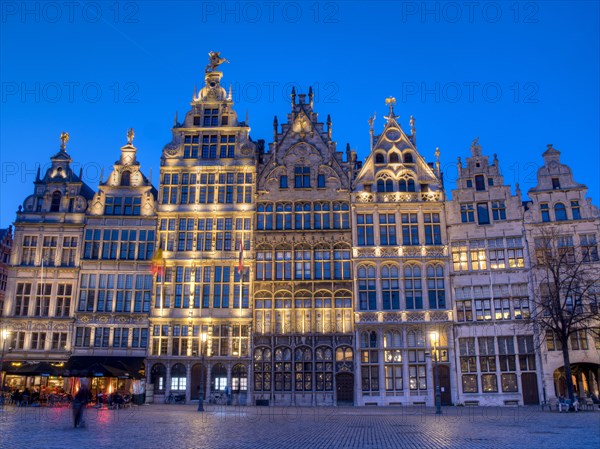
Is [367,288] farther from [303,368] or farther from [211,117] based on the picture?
[211,117]

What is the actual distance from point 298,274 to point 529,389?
59.8ft

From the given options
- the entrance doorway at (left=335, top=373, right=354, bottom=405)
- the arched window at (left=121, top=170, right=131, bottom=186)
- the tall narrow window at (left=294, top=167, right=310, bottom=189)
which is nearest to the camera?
the entrance doorway at (left=335, top=373, right=354, bottom=405)

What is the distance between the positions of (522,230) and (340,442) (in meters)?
30.0

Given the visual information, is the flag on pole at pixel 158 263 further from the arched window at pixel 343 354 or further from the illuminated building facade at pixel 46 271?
the arched window at pixel 343 354

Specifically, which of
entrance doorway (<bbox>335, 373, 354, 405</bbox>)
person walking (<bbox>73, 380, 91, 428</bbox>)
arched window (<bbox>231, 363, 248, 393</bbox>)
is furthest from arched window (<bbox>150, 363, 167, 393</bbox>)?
person walking (<bbox>73, 380, 91, 428</bbox>)

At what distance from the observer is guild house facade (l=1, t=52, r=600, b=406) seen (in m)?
40.4

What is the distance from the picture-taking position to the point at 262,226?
4369cm

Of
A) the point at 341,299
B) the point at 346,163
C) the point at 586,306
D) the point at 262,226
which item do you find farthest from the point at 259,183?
the point at 586,306

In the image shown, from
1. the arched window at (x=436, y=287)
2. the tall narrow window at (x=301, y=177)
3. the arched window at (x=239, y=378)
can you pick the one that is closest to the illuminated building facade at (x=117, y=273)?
the arched window at (x=239, y=378)

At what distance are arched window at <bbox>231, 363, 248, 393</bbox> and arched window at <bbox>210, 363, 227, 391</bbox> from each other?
605 mm

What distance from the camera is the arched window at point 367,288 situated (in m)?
41.6

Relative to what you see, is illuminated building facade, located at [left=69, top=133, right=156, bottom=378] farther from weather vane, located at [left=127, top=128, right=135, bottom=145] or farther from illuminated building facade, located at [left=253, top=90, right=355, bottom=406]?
illuminated building facade, located at [left=253, top=90, right=355, bottom=406]

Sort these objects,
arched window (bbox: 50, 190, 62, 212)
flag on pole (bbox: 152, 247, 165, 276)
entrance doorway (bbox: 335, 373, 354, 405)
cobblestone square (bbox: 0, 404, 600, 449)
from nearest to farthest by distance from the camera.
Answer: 1. cobblestone square (bbox: 0, 404, 600, 449)
2. entrance doorway (bbox: 335, 373, 354, 405)
3. flag on pole (bbox: 152, 247, 165, 276)
4. arched window (bbox: 50, 190, 62, 212)

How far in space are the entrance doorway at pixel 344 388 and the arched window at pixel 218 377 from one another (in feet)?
27.0
